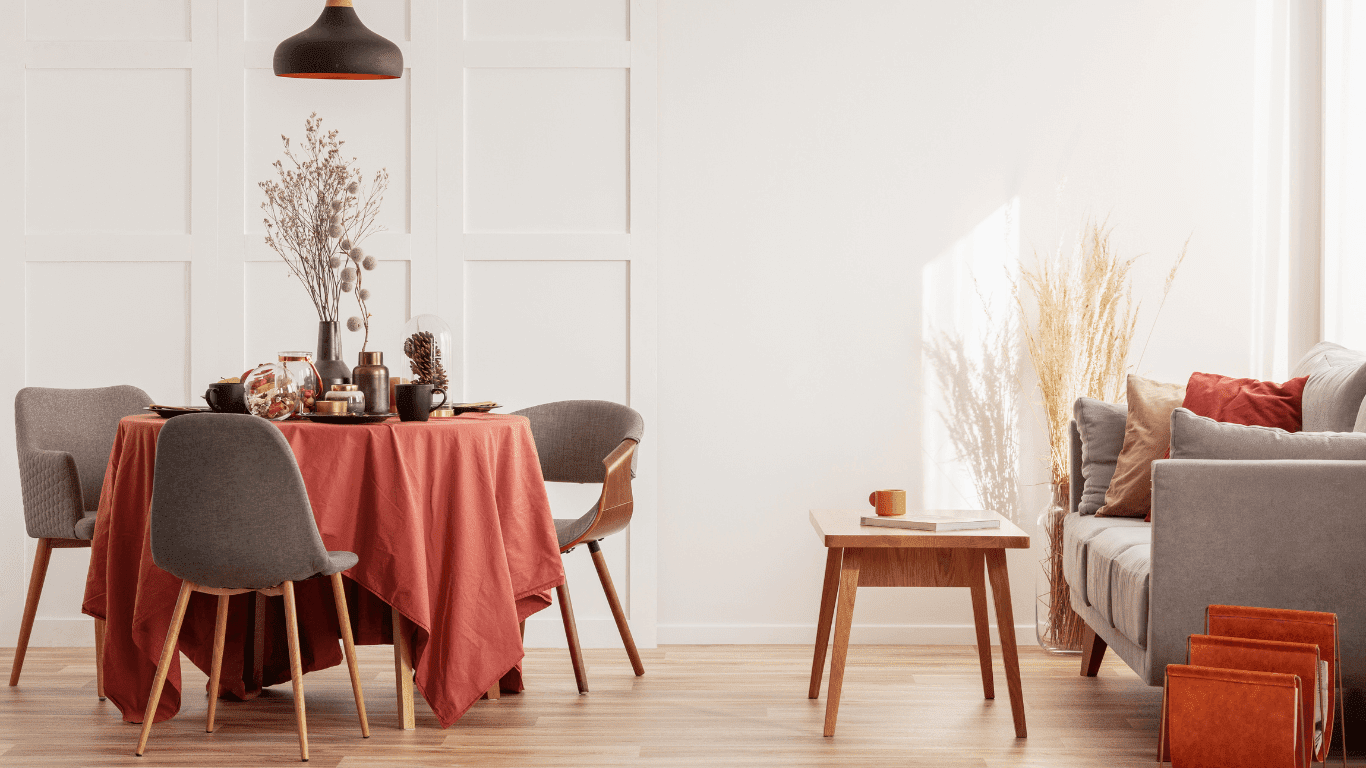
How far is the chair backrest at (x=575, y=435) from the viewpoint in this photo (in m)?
3.59

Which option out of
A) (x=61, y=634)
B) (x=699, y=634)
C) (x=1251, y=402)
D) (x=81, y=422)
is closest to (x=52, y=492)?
(x=81, y=422)

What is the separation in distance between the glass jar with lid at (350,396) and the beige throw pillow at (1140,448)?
224cm

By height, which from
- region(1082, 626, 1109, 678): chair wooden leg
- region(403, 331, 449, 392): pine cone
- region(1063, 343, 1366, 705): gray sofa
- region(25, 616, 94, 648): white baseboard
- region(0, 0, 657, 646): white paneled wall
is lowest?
region(25, 616, 94, 648): white baseboard

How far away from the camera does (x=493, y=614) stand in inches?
113

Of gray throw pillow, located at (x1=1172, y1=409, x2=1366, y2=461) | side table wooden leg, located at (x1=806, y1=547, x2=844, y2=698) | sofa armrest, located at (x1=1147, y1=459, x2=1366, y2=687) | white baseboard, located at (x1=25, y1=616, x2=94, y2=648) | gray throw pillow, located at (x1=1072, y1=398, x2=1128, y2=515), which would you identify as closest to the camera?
sofa armrest, located at (x1=1147, y1=459, x2=1366, y2=687)

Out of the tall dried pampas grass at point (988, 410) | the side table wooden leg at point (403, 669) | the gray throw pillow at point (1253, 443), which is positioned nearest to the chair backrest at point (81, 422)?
the side table wooden leg at point (403, 669)

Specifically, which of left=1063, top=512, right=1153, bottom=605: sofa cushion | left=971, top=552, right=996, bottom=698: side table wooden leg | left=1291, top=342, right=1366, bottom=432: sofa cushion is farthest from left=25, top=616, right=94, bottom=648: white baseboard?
left=1291, top=342, right=1366, bottom=432: sofa cushion

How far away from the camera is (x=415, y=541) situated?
109 inches

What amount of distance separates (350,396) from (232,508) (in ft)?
1.80

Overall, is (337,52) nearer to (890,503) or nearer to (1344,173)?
(890,503)

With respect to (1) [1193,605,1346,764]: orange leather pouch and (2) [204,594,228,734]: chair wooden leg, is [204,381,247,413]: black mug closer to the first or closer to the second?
(2) [204,594,228,734]: chair wooden leg

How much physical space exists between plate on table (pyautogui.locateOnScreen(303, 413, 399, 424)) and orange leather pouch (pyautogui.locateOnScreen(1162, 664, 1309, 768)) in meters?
2.04

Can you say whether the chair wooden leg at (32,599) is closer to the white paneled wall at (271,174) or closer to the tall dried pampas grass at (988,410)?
the white paneled wall at (271,174)

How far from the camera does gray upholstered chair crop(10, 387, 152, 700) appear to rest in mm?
3254
